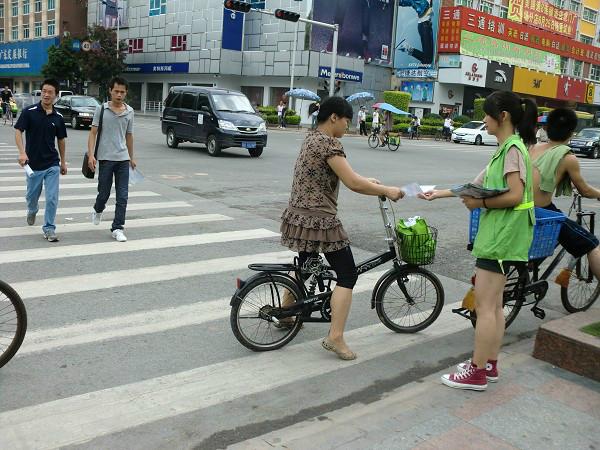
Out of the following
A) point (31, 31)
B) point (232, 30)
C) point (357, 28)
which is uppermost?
point (31, 31)

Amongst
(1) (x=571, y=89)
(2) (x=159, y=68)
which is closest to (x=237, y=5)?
(2) (x=159, y=68)

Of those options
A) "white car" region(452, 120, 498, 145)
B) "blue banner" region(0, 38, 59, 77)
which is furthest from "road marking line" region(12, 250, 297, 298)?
"blue banner" region(0, 38, 59, 77)

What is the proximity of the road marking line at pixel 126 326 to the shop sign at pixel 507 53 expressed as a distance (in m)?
46.2

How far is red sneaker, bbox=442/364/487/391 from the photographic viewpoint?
3.89m

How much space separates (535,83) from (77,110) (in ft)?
135

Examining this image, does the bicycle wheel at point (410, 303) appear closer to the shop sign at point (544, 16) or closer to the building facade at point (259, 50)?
the building facade at point (259, 50)

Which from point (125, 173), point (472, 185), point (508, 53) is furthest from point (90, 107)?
point (508, 53)

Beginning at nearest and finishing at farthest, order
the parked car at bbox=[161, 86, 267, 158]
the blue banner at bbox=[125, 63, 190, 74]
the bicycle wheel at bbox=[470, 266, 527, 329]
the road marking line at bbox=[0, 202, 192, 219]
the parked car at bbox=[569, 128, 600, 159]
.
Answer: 1. the bicycle wheel at bbox=[470, 266, 527, 329]
2. the road marking line at bbox=[0, 202, 192, 219]
3. the parked car at bbox=[161, 86, 267, 158]
4. the parked car at bbox=[569, 128, 600, 159]
5. the blue banner at bbox=[125, 63, 190, 74]

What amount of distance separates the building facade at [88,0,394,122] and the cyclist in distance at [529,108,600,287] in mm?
38776

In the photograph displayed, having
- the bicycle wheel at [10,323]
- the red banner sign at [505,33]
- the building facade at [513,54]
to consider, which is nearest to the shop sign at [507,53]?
the building facade at [513,54]

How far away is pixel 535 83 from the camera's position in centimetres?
5344

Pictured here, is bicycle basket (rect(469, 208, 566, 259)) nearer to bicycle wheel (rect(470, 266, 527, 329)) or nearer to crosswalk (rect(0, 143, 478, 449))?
bicycle wheel (rect(470, 266, 527, 329))

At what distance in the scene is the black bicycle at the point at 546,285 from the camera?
481 cm

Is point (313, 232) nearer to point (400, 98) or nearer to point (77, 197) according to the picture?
point (77, 197)
